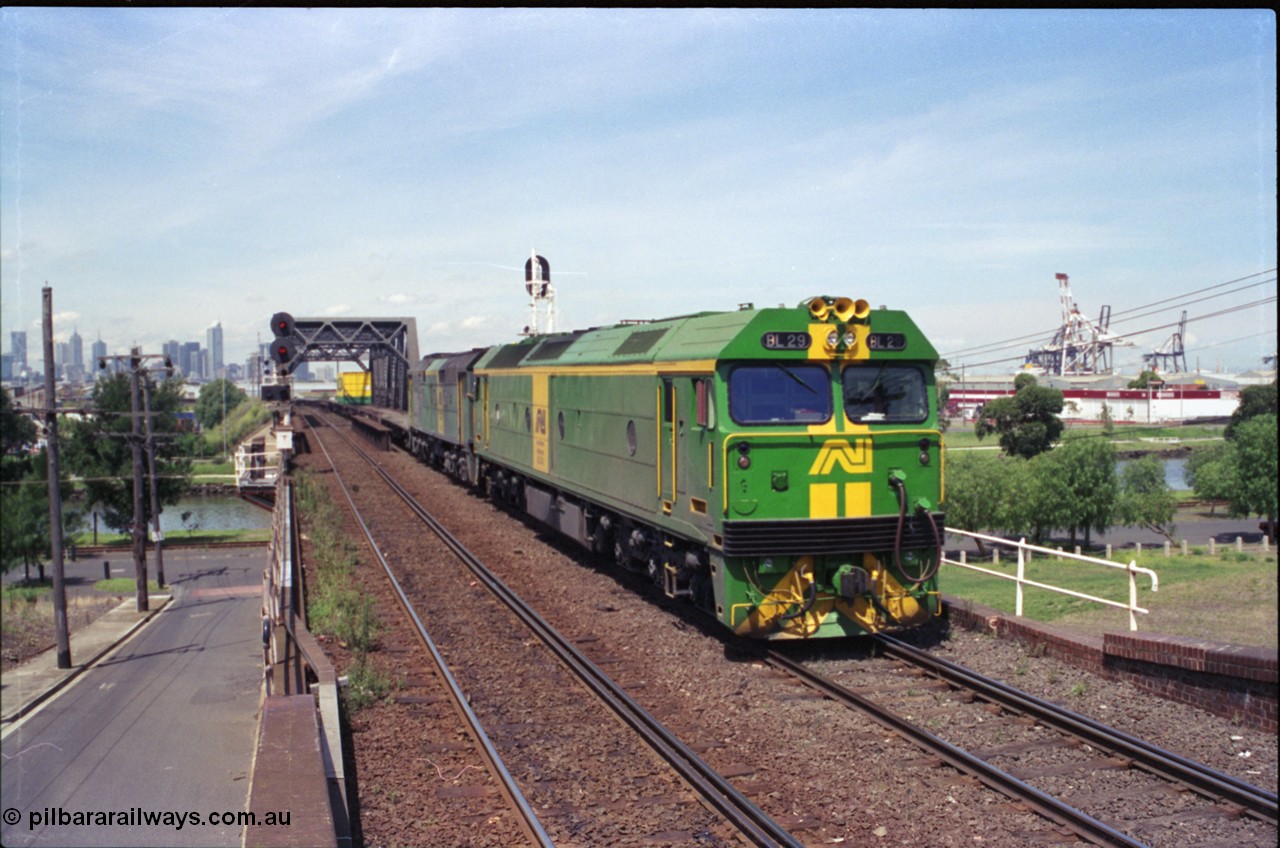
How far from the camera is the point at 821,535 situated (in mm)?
10320

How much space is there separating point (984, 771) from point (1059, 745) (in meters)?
1.03

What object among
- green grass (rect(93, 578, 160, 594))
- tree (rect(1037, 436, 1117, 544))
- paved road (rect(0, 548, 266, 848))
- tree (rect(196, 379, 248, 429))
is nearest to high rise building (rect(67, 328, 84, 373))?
paved road (rect(0, 548, 266, 848))

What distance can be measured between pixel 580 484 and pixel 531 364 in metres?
4.57

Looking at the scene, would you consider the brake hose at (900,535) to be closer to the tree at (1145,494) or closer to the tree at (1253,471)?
the tree at (1253,471)

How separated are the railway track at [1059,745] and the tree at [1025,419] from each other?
41627 mm

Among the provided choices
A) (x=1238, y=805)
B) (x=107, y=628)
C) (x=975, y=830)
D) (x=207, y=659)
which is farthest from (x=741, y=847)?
(x=107, y=628)

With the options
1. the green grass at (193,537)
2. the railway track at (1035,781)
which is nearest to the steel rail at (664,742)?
the railway track at (1035,781)

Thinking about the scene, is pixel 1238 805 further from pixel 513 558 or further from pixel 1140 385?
pixel 1140 385

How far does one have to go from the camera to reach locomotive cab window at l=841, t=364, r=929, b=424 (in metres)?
10.8

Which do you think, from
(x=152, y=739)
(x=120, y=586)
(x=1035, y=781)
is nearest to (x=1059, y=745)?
(x=1035, y=781)

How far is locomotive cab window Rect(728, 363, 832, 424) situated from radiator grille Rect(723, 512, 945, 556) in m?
1.09

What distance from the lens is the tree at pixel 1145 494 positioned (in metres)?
42.4
